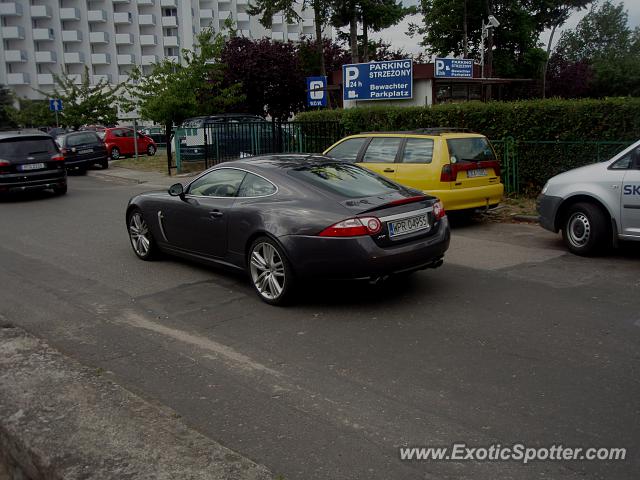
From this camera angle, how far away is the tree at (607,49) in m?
54.4

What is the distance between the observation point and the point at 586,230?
8500 millimetres

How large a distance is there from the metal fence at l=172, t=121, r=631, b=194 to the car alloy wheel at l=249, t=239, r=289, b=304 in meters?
7.77

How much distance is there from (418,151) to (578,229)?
3.12m

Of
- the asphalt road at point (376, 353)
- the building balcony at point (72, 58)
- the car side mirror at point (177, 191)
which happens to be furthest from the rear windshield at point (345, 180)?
the building balcony at point (72, 58)

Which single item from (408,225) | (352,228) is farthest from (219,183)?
(408,225)

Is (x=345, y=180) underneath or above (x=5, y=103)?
underneath

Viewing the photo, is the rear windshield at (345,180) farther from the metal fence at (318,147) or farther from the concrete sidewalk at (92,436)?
the metal fence at (318,147)

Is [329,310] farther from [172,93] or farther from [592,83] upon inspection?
[592,83]

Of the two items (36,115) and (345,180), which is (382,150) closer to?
(345,180)

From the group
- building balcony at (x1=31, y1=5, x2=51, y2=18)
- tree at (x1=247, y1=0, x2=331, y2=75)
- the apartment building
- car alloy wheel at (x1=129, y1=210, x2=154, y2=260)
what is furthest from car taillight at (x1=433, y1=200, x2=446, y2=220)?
building balcony at (x1=31, y1=5, x2=51, y2=18)

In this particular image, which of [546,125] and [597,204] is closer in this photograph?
[597,204]

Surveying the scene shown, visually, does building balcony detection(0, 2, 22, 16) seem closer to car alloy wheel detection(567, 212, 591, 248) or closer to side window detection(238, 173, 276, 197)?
side window detection(238, 173, 276, 197)

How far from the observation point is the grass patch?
76.9ft

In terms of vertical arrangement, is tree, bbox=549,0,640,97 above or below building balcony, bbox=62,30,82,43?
below
